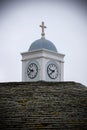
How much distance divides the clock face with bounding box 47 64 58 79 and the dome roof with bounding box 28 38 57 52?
0.91 m

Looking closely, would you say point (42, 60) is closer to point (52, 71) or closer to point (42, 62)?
point (42, 62)

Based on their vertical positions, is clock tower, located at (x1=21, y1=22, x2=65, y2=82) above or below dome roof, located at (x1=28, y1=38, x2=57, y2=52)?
below

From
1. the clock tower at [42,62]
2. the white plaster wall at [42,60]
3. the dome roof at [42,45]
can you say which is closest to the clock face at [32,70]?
the clock tower at [42,62]

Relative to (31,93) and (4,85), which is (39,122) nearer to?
(31,93)

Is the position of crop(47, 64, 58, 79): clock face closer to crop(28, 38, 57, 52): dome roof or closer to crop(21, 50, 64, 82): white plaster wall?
crop(21, 50, 64, 82): white plaster wall

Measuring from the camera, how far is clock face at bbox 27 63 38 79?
86.5 ft

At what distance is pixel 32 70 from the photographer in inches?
1053

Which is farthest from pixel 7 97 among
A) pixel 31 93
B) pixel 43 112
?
pixel 43 112

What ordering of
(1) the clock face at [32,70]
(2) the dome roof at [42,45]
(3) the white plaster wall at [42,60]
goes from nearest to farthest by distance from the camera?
1. (3) the white plaster wall at [42,60]
2. (2) the dome roof at [42,45]
3. (1) the clock face at [32,70]

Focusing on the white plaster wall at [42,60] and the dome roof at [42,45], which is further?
the dome roof at [42,45]

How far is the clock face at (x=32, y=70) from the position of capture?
2636 cm

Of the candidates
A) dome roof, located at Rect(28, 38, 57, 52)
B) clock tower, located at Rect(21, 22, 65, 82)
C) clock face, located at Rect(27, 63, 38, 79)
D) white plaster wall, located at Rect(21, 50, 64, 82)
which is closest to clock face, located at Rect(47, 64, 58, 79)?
clock tower, located at Rect(21, 22, 65, 82)

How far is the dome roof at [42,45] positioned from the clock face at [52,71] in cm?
91

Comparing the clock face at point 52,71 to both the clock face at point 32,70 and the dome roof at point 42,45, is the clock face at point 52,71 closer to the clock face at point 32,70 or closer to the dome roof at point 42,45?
the clock face at point 32,70
